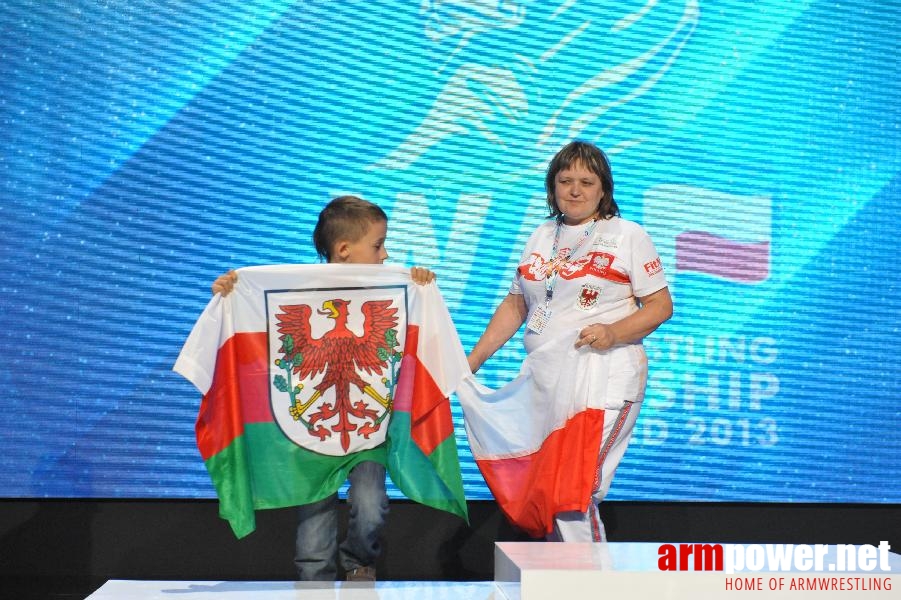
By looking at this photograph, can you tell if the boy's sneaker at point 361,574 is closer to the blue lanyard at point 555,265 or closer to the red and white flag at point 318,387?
the red and white flag at point 318,387

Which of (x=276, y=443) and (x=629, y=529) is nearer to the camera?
(x=276, y=443)

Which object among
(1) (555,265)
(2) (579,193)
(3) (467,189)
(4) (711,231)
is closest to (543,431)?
(1) (555,265)

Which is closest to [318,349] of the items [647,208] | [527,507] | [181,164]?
[527,507]

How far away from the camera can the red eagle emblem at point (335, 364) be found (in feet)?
10.5

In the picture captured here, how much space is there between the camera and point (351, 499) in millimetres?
3209

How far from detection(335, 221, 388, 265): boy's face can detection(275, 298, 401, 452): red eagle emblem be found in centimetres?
15

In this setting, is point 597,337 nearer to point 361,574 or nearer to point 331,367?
point 331,367

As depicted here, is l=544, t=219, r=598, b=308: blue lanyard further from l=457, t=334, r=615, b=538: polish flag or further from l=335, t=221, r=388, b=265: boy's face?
l=335, t=221, r=388, b=265: boy's face

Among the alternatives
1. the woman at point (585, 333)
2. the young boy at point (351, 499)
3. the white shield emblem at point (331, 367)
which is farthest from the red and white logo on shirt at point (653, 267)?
the white shield emblem at point (331, 367)

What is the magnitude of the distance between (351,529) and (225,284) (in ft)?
2.63

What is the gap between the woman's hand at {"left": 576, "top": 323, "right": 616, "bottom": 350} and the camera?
10.7ft

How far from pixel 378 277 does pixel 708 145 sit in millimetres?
1758

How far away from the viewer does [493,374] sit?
4336mm

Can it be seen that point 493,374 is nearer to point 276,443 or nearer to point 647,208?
point 647,208
